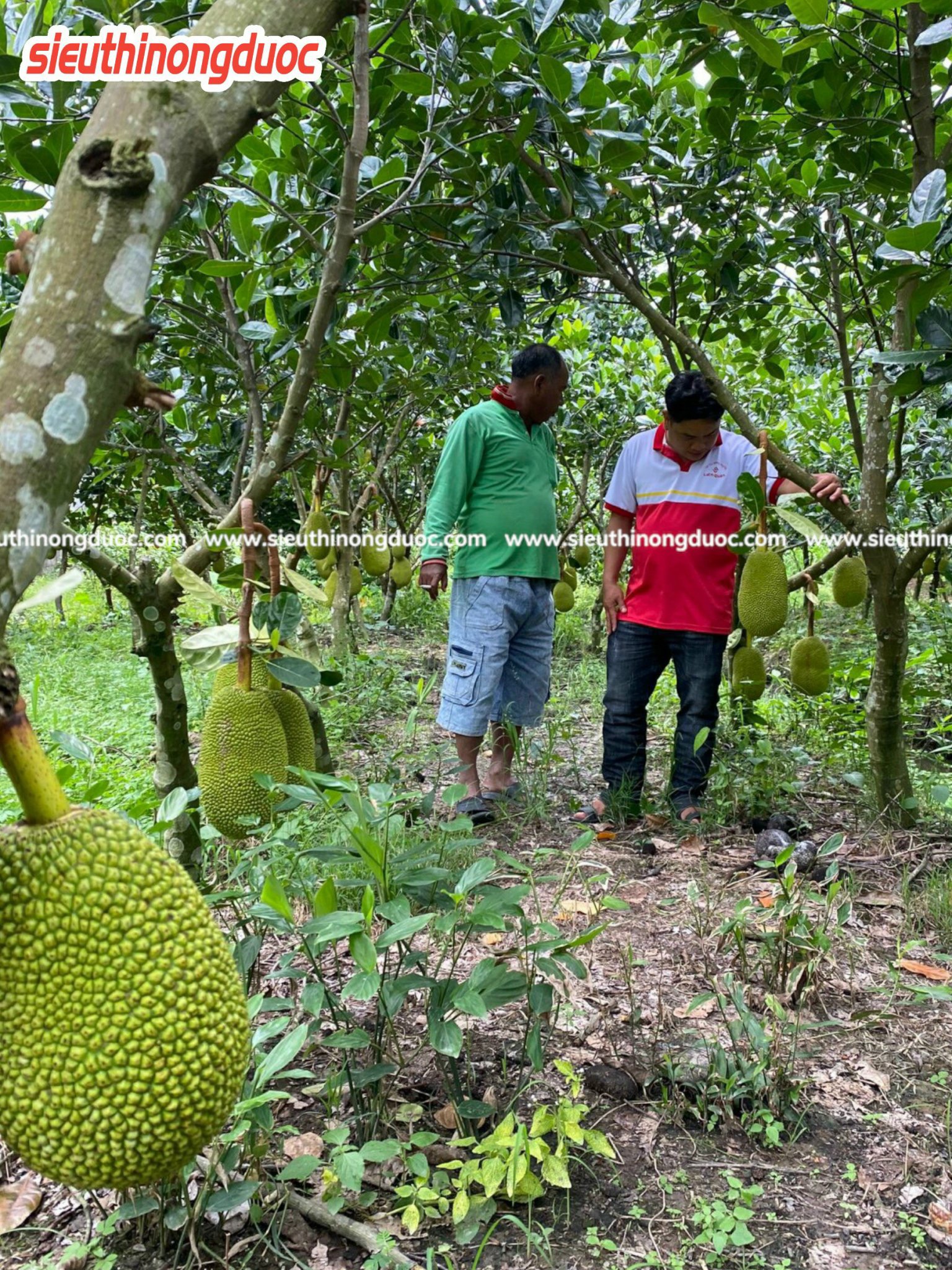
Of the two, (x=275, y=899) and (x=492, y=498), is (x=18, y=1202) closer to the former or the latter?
(x=275, y=899)

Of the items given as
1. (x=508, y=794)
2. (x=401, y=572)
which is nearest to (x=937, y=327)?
(x=508, y=794)

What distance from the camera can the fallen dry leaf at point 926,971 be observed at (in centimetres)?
178

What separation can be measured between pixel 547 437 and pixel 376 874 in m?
2.40

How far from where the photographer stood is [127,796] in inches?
125

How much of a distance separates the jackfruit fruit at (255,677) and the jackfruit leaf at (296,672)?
39mm

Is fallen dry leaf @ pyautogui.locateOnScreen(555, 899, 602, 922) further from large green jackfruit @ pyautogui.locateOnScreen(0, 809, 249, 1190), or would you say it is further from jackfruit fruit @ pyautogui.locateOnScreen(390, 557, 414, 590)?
jackfruit fruit @ pyautogui.locateOnScreen(390, 557, 414, 590)

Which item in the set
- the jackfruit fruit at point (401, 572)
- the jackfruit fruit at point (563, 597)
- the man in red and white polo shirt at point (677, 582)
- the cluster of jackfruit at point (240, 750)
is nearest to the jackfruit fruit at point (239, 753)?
the cluster of jackfruit at point (240, 750)

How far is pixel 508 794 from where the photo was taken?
3.20 meters

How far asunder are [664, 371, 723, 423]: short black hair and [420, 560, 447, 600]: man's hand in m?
0.89

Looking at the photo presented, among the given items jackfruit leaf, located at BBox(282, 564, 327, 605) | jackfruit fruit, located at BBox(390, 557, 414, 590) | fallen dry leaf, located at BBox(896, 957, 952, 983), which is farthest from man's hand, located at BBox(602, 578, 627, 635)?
A: jackfruit fruit, located at BBox(390, 557, 414, 590)

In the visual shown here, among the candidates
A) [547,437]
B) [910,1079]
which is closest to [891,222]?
[547,437]

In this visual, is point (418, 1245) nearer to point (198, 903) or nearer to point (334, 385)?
point (198, 903)

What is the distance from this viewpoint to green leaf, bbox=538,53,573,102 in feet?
5.16

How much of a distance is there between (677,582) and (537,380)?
0.84 metres
